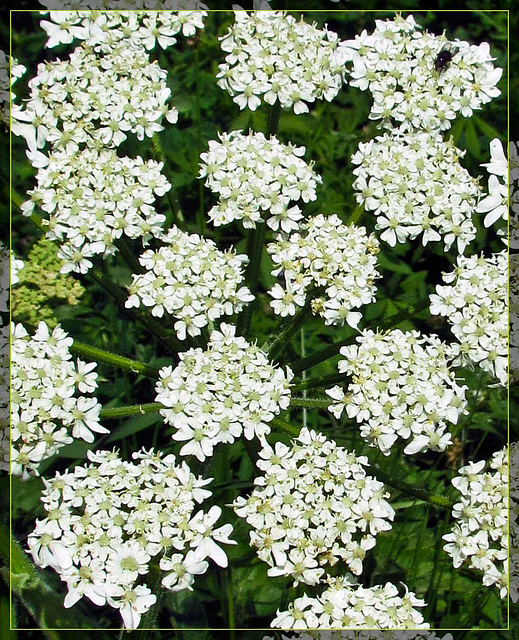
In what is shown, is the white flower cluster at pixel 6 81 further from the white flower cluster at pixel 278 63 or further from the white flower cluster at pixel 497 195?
the white flower cluster at pixel 497 195

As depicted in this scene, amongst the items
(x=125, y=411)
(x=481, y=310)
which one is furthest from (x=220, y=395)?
(x=481, y=310)

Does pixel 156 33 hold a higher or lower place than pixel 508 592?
higher

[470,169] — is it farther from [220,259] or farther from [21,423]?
[21,423]

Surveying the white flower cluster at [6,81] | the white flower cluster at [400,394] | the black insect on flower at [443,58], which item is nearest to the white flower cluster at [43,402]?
the white flower cluster at [400,394]

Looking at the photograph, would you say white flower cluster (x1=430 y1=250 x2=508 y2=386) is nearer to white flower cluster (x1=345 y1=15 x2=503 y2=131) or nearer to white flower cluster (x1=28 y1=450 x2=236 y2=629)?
white flower cluster (x1=345 y1=15 x2=503 y2=131)

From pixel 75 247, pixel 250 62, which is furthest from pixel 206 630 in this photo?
pixel 250 62

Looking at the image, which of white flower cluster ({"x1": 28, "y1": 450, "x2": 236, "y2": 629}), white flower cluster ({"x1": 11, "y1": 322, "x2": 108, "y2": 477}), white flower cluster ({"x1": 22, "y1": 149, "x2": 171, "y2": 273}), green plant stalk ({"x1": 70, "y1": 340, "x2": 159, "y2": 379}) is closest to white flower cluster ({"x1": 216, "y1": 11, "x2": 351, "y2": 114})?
white flower cluster ({"x1": 22, "y1": 149, "x2": 171, "y2": 273})
